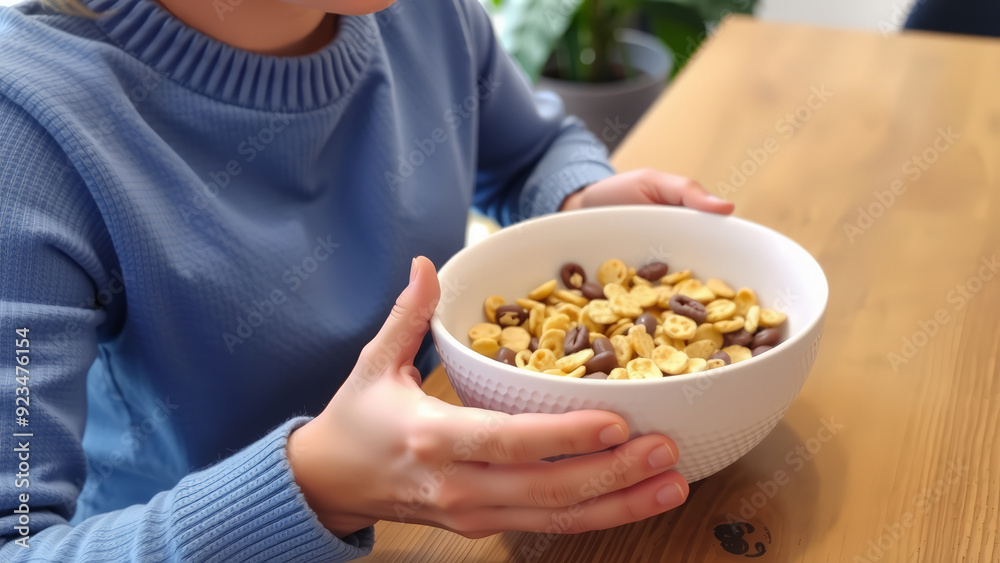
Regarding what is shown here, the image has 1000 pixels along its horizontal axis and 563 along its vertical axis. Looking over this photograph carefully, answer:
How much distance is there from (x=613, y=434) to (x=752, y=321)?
0.76ft

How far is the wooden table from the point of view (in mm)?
579

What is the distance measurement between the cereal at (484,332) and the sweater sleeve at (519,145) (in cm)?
33

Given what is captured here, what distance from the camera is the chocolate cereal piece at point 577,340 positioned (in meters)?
0.63

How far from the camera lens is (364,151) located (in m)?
0.84

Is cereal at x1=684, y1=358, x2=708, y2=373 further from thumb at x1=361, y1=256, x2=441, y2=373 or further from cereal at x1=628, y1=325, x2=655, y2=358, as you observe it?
thumb at x1=361, y1=256, x2=441, y2=373

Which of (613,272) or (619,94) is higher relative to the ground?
(613,272)

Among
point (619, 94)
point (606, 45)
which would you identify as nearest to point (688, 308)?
point (619, 94)

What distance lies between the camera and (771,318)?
0.65m

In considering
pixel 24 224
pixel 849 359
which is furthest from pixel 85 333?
pixel 849 359

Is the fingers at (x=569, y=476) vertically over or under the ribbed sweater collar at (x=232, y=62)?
under

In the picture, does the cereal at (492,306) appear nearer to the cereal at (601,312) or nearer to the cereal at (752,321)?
the cereal at (601,312)

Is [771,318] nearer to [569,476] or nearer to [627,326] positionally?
[627,326]

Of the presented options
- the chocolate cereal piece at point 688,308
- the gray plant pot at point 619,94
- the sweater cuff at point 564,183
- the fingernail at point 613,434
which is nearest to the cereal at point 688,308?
the chocolate cereal piece at point 688,308

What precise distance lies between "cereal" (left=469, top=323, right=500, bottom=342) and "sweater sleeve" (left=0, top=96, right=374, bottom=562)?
17cm
